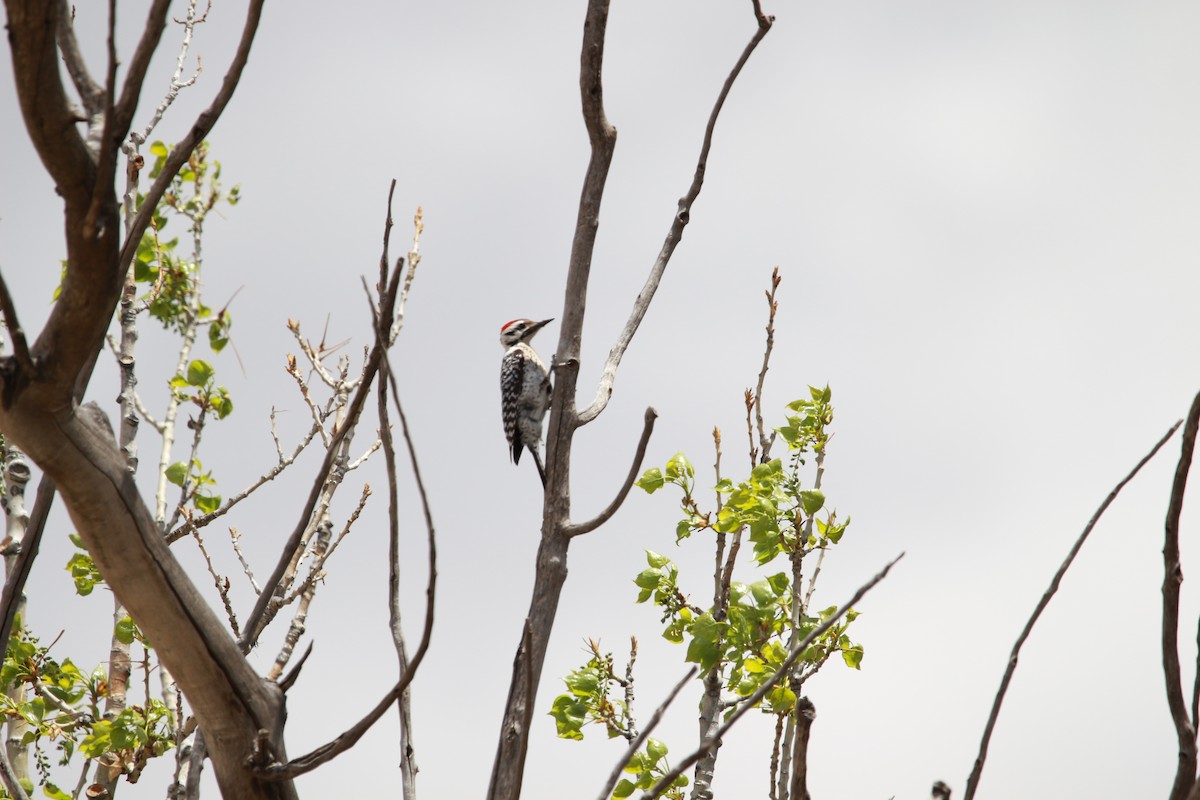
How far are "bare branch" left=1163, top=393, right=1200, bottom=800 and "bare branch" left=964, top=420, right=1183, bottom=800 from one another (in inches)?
5.1

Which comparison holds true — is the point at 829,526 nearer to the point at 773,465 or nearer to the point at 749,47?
the point at 773,465

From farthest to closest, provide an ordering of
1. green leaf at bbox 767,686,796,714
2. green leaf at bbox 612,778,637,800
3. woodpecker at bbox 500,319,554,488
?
woodpecker at bbox 500,319,554,488, green leaf at bbox 612,778,637,800, green leaf at bbox 767,686,796,714

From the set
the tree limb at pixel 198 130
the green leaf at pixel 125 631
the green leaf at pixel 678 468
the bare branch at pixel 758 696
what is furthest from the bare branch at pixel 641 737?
the green leaf at pixel 125 631

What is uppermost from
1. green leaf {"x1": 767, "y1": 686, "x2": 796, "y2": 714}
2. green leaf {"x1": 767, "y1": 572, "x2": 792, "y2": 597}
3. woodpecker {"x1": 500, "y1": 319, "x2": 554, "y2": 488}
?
woodpecker {"x1": 500, "y1": 319, "x2": 554, "y2": 488}

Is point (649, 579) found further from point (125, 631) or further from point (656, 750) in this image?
point (125, 631)

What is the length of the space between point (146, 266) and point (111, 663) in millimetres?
2715

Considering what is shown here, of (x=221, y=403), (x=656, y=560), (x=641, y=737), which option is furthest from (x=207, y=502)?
(x=641, y=737)

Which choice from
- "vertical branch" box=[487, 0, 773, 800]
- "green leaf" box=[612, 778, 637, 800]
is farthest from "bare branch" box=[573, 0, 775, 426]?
"green leaf" box=[612, 778, 637, 800]

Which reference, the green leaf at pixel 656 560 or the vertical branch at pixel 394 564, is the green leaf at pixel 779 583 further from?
the vertical branch at pixel 394 564

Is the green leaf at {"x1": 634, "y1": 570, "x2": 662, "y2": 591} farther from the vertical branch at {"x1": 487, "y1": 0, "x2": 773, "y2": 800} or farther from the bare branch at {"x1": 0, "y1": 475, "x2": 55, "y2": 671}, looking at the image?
the bare branch at {"x1": 0, "y1": 475, "x2": 55, "y2": 671}

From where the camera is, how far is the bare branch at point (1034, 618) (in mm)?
1678

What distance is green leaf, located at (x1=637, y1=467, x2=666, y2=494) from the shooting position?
5.21 meters

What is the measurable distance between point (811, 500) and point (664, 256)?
7.58 feet

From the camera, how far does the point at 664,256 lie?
298 centimetres
